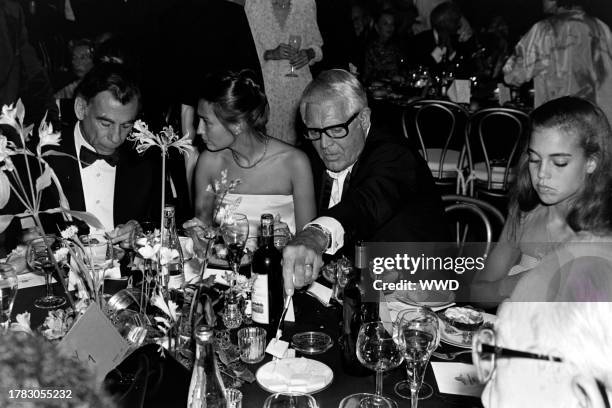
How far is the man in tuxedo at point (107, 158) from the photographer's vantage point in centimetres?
244

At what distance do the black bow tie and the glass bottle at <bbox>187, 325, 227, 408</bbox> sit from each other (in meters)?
1.67

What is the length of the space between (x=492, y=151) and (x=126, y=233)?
124 inches

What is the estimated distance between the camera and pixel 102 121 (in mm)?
2439

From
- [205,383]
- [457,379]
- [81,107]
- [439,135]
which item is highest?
[81,107]

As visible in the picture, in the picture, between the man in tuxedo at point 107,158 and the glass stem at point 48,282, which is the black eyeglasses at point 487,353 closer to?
the glass stem at point 48,282

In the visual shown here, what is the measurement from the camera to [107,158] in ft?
8.40

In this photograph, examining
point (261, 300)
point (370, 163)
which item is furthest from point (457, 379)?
point (370, 163)

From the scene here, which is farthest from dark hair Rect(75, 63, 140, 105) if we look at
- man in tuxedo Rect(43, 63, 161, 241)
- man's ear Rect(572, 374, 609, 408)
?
man's ear Rect(572, 374, 609, 408)

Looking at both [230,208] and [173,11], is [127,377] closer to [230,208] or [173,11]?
[230,208]

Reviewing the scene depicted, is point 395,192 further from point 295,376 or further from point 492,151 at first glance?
point 492,151

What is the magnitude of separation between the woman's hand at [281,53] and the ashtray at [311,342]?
2.68 metres

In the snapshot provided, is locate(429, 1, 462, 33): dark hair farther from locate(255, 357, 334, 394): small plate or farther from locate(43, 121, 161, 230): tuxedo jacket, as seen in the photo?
locate(255, 357, 334, 394): small plate

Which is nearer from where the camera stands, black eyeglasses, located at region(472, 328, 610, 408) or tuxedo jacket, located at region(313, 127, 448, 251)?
black eyeglasses, located at region(472, 328, 610, 408)

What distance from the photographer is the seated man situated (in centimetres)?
63
